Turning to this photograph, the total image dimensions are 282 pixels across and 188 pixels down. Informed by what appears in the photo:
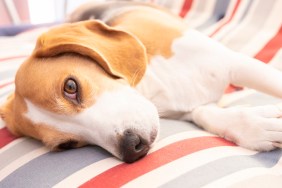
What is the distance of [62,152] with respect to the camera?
1.23m

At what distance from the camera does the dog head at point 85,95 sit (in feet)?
3.71

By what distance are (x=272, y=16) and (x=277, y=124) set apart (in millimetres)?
1152

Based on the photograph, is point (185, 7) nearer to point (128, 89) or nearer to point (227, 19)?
point (227, 19)

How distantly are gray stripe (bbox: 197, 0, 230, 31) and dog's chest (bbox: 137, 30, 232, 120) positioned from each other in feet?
3.22

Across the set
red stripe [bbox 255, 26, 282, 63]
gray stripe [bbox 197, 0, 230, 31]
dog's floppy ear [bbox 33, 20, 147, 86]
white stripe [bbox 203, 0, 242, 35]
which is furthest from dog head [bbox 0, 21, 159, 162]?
gray stripe [bbox 197, 0, 230, 31]

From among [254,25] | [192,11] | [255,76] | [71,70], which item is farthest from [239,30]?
[71,70]

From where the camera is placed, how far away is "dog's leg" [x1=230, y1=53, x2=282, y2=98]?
4.72ft

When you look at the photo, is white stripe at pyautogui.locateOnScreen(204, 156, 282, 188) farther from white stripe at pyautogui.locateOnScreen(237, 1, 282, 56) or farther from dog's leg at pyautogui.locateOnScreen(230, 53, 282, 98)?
white stripe at pyautogui.locateOnScreen(237, 1, 282, 56)

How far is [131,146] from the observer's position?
1.08 meters

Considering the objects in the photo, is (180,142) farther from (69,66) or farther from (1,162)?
(1,162)

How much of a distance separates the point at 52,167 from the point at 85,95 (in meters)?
0.22

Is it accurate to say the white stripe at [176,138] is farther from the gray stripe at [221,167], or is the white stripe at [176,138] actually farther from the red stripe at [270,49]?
the red stripe at [270,49]

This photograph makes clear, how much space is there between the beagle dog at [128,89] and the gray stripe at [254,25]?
2.04ft

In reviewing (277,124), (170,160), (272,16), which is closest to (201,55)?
(277,124)
